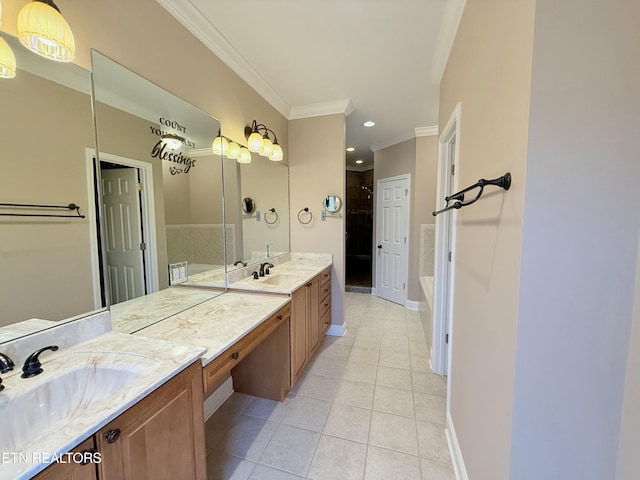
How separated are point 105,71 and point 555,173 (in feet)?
6.14

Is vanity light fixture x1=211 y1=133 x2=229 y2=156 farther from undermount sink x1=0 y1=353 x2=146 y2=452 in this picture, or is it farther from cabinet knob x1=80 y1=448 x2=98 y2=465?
cabinet knob x1=80 y1=448 x2=98 y2=465

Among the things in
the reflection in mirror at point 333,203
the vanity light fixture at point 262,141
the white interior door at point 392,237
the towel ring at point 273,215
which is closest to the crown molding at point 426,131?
the white interior door at point 392,237

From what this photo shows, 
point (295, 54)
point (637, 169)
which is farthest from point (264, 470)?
point (295, 54)

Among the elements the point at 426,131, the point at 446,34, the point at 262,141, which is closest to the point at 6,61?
the point at 262,141

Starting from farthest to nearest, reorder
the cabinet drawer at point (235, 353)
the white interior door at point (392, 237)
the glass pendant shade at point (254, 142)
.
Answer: the white interior door at point (392, 237) < the glass pendant shade at point (254, 142) < the cabinet drawer at point (235, 353)

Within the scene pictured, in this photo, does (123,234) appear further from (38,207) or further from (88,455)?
(88,455)

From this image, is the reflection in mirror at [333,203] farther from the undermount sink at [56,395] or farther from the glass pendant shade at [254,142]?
the undermount sink at [56,395]

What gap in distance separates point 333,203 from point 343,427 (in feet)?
6.95

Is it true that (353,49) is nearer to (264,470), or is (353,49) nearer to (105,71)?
(105,71)

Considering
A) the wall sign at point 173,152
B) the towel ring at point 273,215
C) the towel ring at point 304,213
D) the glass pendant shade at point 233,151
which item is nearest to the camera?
the wall sign at point 173,152

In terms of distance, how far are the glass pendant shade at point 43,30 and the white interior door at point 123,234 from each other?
47 cm

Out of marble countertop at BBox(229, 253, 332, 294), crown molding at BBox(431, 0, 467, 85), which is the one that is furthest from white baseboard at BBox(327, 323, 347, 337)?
crown molding at BBox(431, 0, 467, 85)

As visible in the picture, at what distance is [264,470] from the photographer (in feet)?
4.83

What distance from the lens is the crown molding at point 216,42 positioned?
1580mm
